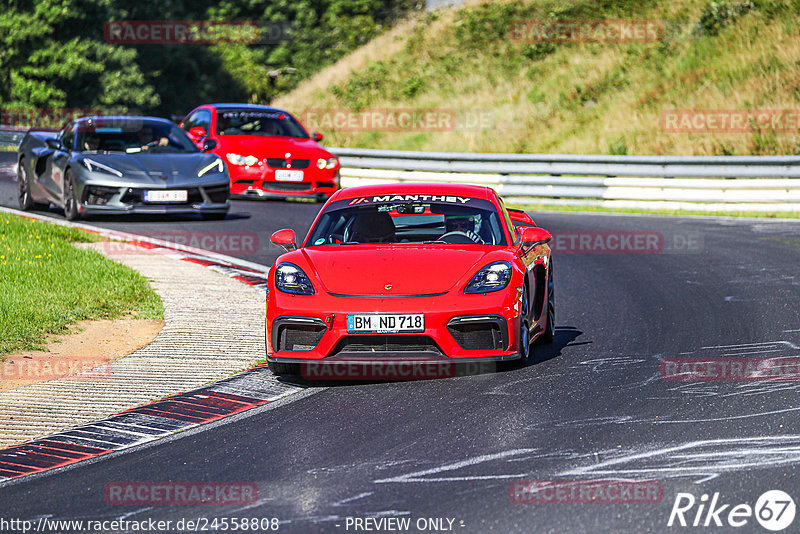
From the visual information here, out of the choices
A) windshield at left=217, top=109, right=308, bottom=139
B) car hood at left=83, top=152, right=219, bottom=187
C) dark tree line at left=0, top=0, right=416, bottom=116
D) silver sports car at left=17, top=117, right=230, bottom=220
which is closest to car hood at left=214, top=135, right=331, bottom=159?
windshield at left=217, top=109, right=308, bottom=139

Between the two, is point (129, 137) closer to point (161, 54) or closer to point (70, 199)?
point (70, 199)

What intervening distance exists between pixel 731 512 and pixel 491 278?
3.32 m

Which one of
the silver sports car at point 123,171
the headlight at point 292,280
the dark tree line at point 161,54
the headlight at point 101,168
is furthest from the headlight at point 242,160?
the dark tree line at point 161,54

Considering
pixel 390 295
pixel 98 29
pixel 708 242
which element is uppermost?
pixel 98 29

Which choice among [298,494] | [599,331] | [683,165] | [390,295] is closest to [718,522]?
[298,494]

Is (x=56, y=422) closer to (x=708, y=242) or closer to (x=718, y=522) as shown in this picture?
(x=718, y=522)

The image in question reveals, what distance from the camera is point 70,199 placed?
58.0ft

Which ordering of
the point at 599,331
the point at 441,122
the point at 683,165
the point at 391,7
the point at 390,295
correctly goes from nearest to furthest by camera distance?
1. the point at 390,295
2. the point at 599,331
3. the point at 683,165
4. the point at 441,122
5. the point at 391,7

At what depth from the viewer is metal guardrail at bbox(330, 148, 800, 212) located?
69.6 feet

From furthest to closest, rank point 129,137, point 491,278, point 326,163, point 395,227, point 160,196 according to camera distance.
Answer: point 326,163
point 129,137
point 160,196
point 395,227
point 491,278

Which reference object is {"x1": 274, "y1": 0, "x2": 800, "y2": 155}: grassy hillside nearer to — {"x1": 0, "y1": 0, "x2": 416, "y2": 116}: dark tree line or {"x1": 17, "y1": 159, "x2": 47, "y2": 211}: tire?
{"x1": 0, "y1": 0, "x2": 416, "y2": 116}: dark tree line

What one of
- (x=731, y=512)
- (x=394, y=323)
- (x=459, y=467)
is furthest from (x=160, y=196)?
(x=731, y=512)

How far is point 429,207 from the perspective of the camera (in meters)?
9.58

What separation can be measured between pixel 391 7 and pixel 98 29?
2475 cm
